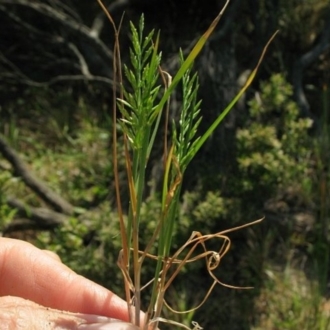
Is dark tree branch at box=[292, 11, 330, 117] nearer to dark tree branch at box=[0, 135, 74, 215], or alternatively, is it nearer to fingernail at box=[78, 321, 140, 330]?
dark tree branch at box=[0, 135, 74, 215]

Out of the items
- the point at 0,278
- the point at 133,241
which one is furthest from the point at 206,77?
the point at 133,241

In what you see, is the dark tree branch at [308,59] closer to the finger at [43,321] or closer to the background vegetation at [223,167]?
the background vegetation at [223,167]

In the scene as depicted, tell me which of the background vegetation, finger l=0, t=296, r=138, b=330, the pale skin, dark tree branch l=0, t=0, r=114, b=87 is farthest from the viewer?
dark tree branch l=0, t=0, r=114, b=87

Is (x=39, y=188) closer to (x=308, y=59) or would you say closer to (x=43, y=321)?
(x=308, y=59)

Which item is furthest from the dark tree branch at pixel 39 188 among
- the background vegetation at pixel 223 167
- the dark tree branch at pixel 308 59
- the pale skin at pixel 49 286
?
the pale skin at pixel 49 286

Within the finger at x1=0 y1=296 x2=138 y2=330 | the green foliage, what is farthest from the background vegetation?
the finger at x1=0 y1=296 x2=138 y2=330

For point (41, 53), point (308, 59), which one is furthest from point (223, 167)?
point (41, 53)

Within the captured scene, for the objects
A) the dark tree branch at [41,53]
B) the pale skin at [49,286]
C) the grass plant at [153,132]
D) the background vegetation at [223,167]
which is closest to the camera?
the grass plant at [153,132]
